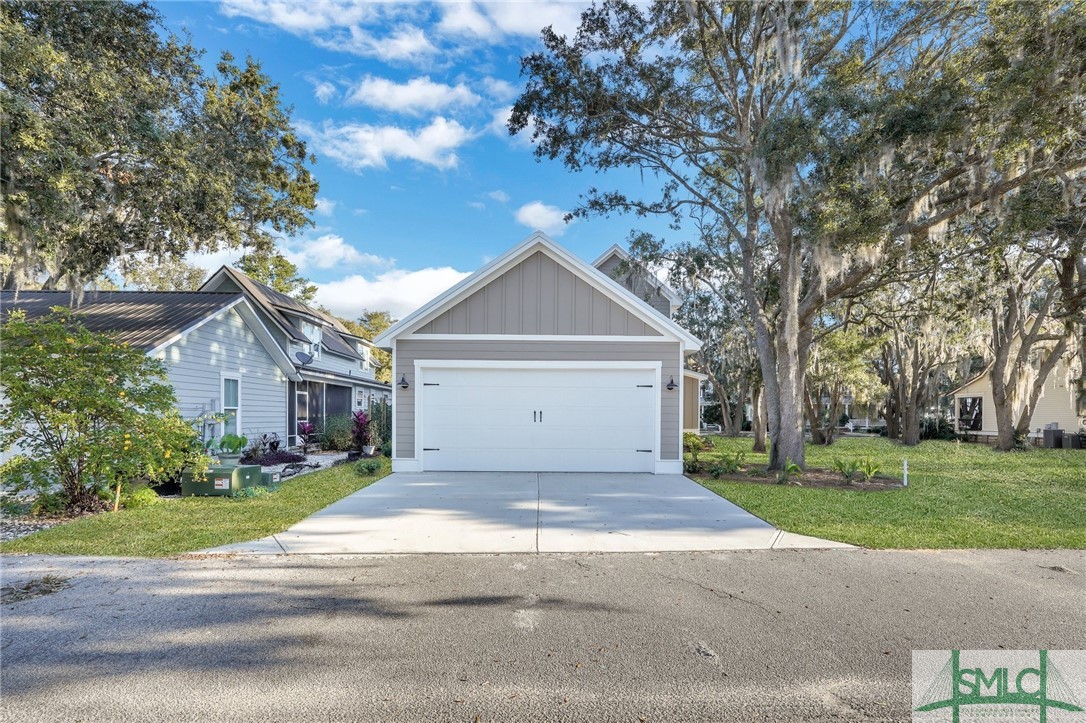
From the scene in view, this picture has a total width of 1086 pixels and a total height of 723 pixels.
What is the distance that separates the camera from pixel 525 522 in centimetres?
636

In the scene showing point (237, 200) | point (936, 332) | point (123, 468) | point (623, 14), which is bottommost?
point (123, 468)

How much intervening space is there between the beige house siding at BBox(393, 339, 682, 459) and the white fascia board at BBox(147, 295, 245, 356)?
13.5 ft

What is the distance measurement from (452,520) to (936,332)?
17.8 metres

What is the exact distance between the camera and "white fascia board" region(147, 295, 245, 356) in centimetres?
980

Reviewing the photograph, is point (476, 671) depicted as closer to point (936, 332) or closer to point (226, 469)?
point (226, 469)

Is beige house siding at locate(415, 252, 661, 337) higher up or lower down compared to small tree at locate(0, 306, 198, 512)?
higher up

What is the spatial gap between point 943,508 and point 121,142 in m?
12.7

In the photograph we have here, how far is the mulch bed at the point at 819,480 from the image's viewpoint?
9376mm

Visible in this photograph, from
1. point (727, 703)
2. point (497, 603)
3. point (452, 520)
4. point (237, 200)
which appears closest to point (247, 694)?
point (497, 603)

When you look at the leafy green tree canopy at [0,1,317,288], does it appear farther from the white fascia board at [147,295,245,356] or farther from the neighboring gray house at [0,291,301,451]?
the white fascia board at [147,295,245,356]

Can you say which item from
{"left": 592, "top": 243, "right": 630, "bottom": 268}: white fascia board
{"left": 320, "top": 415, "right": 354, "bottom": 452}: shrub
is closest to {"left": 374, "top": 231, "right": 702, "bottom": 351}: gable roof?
{"left": 320, "top": 415, "right": 354, "bottom": 452}: shrub

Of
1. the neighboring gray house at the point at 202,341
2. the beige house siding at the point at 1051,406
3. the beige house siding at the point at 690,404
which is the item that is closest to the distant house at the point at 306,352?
the neighboring gray house at the point at 202,341

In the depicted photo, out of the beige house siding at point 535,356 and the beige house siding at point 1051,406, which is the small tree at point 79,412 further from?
the beige house siding at point 1051,406

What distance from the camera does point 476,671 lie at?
305 centimetres
